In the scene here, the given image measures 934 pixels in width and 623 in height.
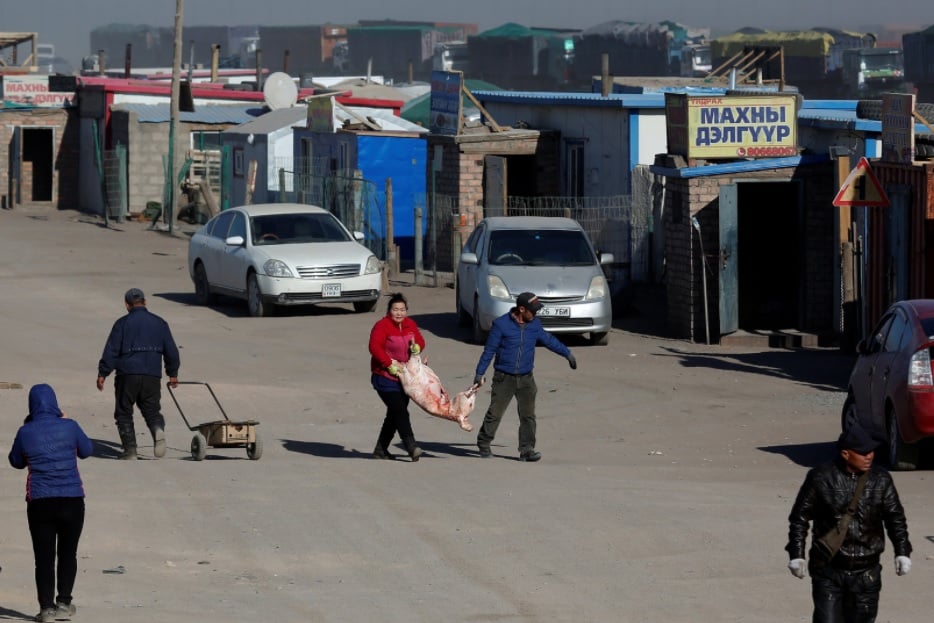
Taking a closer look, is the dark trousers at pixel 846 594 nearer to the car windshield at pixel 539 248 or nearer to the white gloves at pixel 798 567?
the white gloves at pixel 798 567

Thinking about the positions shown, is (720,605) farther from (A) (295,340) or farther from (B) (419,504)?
(A) (295,340)

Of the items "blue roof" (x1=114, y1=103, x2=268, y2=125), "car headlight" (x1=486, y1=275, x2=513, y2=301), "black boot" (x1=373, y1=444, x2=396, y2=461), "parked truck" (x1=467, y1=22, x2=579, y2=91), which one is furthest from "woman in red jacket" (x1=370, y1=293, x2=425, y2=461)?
"parked truck" (x1=467, y1=22, x2=579, y2=91)

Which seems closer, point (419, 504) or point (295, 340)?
point (419, 504)

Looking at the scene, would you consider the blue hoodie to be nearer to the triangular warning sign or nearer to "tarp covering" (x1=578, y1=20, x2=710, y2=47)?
the triangular warning sign

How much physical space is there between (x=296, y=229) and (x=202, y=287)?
210 cm

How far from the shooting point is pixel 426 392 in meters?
14.0

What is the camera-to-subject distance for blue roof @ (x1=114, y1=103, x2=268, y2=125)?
45781mm

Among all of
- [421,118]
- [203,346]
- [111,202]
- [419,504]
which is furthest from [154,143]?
[419,504]

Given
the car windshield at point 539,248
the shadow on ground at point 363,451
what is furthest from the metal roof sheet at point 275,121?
the shadow on ground at point 363,451

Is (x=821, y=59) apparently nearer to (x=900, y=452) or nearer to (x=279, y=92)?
(x=279, y=92)

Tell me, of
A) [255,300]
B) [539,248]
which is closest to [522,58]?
[255,300]

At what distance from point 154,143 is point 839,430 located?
107 feet

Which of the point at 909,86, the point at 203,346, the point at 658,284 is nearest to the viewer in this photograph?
the point at 203,346

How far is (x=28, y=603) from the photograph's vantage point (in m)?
9.34
